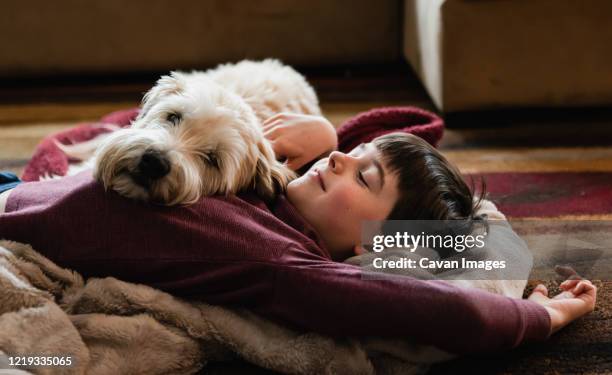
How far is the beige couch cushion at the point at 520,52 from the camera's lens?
2.27 metres

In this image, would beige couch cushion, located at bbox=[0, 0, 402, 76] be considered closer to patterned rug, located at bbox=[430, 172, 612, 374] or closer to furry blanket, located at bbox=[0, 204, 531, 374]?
patterned rug, located at bbox=[430, 172, 612, 374]

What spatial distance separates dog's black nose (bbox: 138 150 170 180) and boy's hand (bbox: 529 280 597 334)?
71 centimetres

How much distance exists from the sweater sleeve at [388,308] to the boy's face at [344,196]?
7.4 inches

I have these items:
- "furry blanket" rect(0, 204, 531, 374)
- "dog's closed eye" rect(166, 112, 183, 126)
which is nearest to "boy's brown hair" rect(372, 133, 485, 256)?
"furry blanket" rect(0, 204, 531, 374)

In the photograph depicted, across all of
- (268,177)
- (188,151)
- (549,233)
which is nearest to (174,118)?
(188,151)

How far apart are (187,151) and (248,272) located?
26 centimetres

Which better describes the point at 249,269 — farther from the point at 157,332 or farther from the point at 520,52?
the point at 520,52

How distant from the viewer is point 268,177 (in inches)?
A: 50.6

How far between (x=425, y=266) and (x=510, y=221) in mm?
493

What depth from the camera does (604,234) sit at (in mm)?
1558

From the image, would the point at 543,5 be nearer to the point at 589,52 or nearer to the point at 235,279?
the point at 589,52

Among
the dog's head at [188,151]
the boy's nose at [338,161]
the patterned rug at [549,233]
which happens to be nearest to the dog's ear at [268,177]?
the dog's head at [188,151]

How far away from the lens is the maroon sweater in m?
1.03

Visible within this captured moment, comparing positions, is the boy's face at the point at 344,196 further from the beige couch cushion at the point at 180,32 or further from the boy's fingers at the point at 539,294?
the beige couch cushion at the point at 180,32
